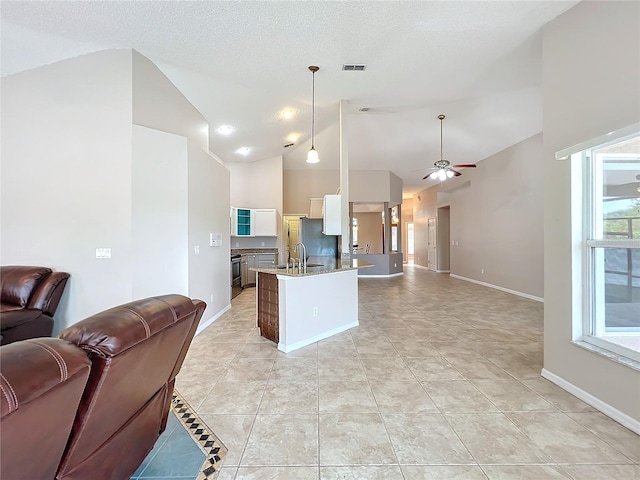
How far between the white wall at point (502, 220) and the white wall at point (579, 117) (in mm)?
3710

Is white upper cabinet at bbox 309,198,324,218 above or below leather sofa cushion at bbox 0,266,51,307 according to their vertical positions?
above

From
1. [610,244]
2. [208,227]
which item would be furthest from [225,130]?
[610,244]

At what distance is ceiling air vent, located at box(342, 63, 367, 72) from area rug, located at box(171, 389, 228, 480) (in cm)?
386

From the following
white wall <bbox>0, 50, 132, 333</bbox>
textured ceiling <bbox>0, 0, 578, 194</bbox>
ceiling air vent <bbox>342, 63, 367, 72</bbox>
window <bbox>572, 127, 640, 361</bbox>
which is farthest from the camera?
ceiling air vent <bbox>342, 63, 367, 72</bbox>

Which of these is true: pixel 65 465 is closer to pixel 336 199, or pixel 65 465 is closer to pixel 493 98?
pixel 336 199

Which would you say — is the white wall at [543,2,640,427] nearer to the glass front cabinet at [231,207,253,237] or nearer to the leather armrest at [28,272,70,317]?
the leather armrest at [28,272,70,317]

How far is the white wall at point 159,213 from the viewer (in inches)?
128

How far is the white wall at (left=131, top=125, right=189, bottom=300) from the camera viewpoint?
3258mm

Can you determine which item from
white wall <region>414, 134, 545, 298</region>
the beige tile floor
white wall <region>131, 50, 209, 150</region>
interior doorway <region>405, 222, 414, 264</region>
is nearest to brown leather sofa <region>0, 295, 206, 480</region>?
the beige tile floor

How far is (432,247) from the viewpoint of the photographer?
1116 centimetres

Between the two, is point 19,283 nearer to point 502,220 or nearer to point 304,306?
point 304,306

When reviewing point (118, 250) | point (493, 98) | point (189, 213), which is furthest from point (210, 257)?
point (493, 98)

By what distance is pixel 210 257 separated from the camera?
4406mm

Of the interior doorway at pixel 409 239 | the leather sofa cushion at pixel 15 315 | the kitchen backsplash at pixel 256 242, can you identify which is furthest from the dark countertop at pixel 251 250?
the interior doorway at pixel 409 239
